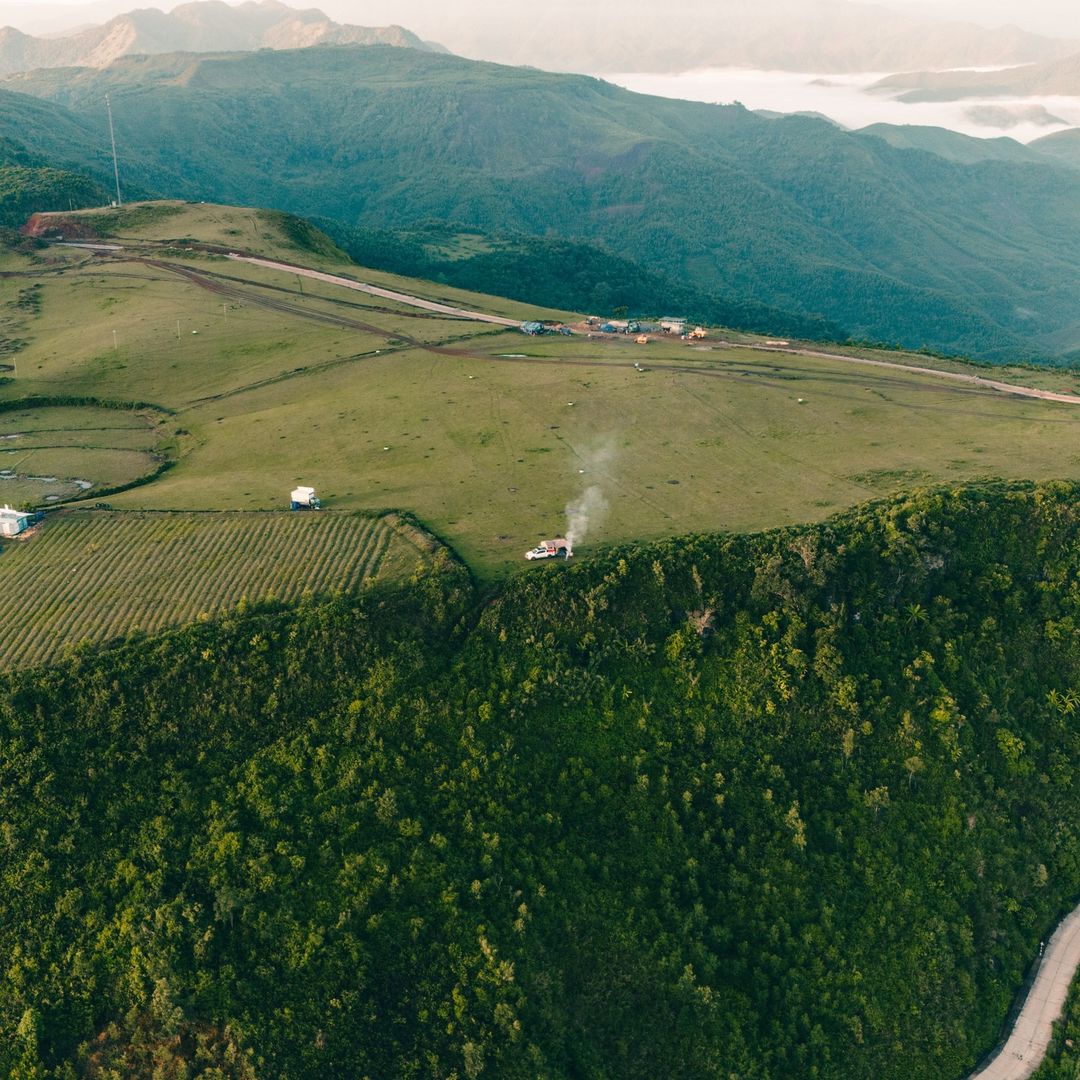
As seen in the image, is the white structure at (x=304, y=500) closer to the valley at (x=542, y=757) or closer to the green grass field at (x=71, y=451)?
the valley at (x=542, y=757)

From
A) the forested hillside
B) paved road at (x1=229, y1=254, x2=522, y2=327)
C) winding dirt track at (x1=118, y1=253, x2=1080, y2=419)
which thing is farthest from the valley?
paved road at (x1=229, y1=254, x2=522, y2=327)

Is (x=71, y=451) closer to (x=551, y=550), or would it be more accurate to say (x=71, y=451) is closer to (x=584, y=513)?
(x=584, y=513)

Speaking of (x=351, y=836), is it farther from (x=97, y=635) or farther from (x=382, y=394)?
(x=382, y=394)

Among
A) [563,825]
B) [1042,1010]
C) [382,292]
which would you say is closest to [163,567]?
[563,825]

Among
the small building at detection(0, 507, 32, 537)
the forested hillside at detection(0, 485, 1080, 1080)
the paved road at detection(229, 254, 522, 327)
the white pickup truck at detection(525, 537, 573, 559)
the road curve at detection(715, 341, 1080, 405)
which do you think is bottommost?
the forested hillside at detection(0, 485, 1080, 1080)

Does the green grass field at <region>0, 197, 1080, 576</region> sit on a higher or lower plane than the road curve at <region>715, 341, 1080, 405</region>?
lower

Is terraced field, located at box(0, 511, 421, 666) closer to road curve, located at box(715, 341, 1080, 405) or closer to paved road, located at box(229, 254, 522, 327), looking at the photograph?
paved road, located at box(229, 254, 522, 327)

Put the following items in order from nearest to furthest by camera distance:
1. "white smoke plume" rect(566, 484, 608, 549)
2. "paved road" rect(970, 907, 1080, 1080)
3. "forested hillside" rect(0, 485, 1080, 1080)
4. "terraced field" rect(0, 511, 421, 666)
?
"forested hillside" rect(0, 485, 1080, 1080), "paved road" rect(970, 907, 1080, 1080), "terraced field" rect(0, 511, 421, 666), "white smoke plume" rect(566, 484, 608, 549)

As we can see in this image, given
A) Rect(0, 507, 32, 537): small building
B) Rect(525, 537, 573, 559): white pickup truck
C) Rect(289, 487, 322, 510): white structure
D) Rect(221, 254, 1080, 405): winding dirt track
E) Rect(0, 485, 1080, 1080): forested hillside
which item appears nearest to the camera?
Rect(0, 485, 1080, 1080): forested hillside
